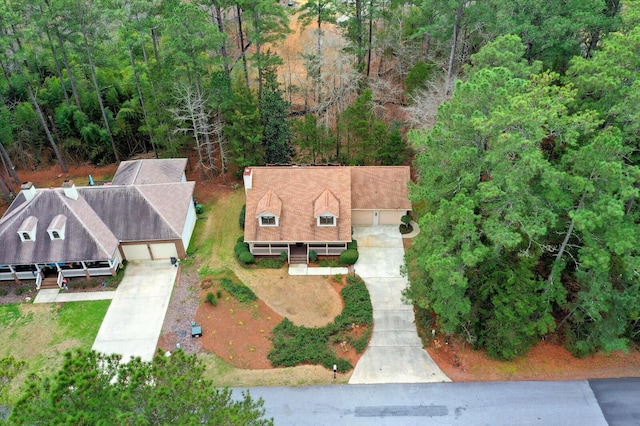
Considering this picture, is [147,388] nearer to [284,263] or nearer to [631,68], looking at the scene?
[284,263]

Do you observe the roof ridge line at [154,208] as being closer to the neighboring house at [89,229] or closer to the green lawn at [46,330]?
the neighboring house at [89,229]

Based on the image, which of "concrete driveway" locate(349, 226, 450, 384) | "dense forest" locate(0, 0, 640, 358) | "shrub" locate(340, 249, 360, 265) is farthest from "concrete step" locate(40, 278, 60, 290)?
"concrete driveway" locate(349, 226, 450, 384)

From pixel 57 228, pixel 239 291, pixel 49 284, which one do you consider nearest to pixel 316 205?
pixel 239 291

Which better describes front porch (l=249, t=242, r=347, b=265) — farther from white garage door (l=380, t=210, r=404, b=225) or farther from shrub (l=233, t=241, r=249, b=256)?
white garage door (l=380, t=210, r=404, b=225)

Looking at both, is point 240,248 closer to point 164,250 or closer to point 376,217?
point 164,250

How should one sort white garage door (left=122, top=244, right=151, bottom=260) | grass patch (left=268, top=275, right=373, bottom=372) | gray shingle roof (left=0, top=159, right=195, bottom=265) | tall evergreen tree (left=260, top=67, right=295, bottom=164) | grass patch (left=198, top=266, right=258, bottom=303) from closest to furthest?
grass patch (left=268, top=275, right=373, bottom=372) → grass patch (left=198, top=266, right=258, bottom=303) → gray shingle roof (left=0, top=159, right=195, bottom=265) → white garage door (left=122, top=244, right=151, bottom=260) → tall evergreen tree (left=260, top=67, right=295, bottom=164)

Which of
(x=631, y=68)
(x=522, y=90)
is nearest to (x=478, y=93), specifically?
(x=522, y=90)

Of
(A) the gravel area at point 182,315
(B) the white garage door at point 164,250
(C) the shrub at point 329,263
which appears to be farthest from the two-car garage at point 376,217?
(B) the white garage door at point 164,250
